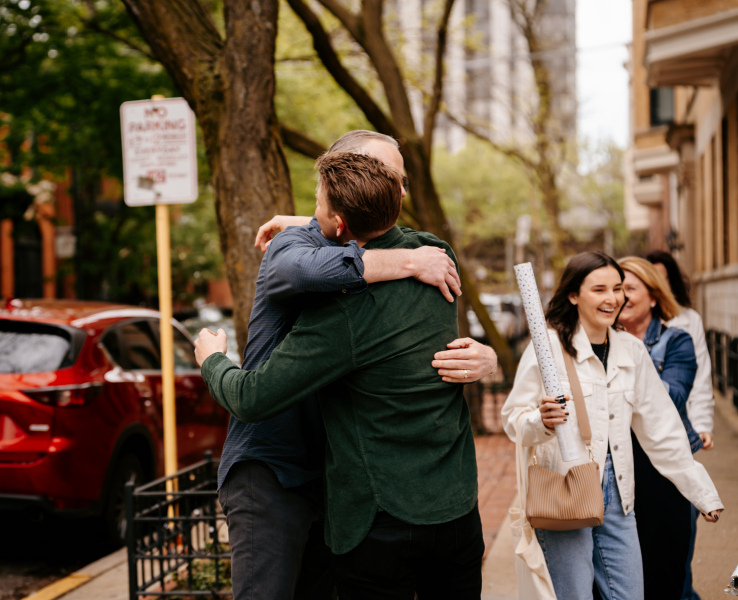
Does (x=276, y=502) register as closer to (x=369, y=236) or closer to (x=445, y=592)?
(x=445, y=592)

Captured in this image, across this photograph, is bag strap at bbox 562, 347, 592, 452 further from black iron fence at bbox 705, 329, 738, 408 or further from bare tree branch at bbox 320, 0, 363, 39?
black iron fence at bbox 705, 329, 738, 408

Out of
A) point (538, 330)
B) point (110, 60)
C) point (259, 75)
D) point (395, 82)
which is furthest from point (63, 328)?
point (110, 60)

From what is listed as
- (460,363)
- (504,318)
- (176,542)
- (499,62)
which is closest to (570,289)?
(460,363)

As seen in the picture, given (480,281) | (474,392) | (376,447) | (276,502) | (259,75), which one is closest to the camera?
(376,447)

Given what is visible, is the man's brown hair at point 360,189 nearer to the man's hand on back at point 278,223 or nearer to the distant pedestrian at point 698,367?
the man's hand on back at point 278,223

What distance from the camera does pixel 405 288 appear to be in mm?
2164

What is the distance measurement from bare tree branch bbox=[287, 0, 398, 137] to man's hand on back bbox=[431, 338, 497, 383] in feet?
21.1

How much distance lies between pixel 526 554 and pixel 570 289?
3.77 feet

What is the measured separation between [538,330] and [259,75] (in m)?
2.68

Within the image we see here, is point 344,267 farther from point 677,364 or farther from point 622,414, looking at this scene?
point 677,364

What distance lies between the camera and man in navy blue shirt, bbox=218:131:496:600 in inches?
86.4

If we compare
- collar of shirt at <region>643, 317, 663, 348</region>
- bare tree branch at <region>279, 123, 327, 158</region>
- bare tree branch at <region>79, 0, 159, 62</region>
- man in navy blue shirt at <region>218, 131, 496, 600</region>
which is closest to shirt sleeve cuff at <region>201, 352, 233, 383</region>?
man in navy blue shirt at <region>218, 131, 496, 600</region>

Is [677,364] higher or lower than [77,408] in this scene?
higher

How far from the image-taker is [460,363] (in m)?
2.16
